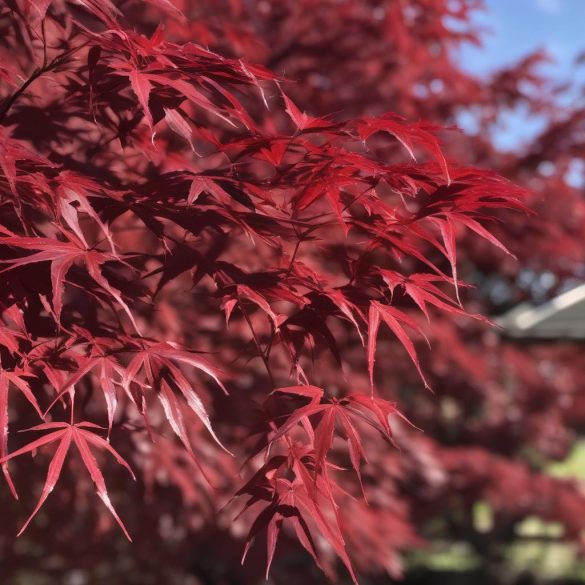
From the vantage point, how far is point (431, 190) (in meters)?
1.73

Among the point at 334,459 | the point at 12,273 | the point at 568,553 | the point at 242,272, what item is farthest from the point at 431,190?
the point at 568,553

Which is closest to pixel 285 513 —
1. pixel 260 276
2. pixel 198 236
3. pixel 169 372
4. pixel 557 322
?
pixel 169 372

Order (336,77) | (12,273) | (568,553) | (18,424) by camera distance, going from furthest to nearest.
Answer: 1. (568,553)
2. (336,77)
3. (18,424)
4. (12,273)

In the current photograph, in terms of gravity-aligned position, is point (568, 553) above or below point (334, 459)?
below

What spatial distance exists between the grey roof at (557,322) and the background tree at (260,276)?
0.27m

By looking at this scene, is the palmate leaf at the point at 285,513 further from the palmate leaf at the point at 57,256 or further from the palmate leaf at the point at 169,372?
the palmate leaf at the point at 57,256

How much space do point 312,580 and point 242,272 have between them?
5377mm

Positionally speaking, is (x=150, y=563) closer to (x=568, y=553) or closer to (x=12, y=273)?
(x=12, y=273)

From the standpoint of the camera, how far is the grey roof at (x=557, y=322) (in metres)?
5.82

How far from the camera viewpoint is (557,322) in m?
6.09

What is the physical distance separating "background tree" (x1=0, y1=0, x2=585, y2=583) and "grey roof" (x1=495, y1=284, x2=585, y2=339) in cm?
27

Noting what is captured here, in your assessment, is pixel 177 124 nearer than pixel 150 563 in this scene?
Yes

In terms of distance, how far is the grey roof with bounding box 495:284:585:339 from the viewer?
5.82m

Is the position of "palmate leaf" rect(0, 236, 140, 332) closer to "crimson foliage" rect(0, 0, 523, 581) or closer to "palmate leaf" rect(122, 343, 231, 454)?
"crimson foliage" rect(0, 0, 523, 581)
